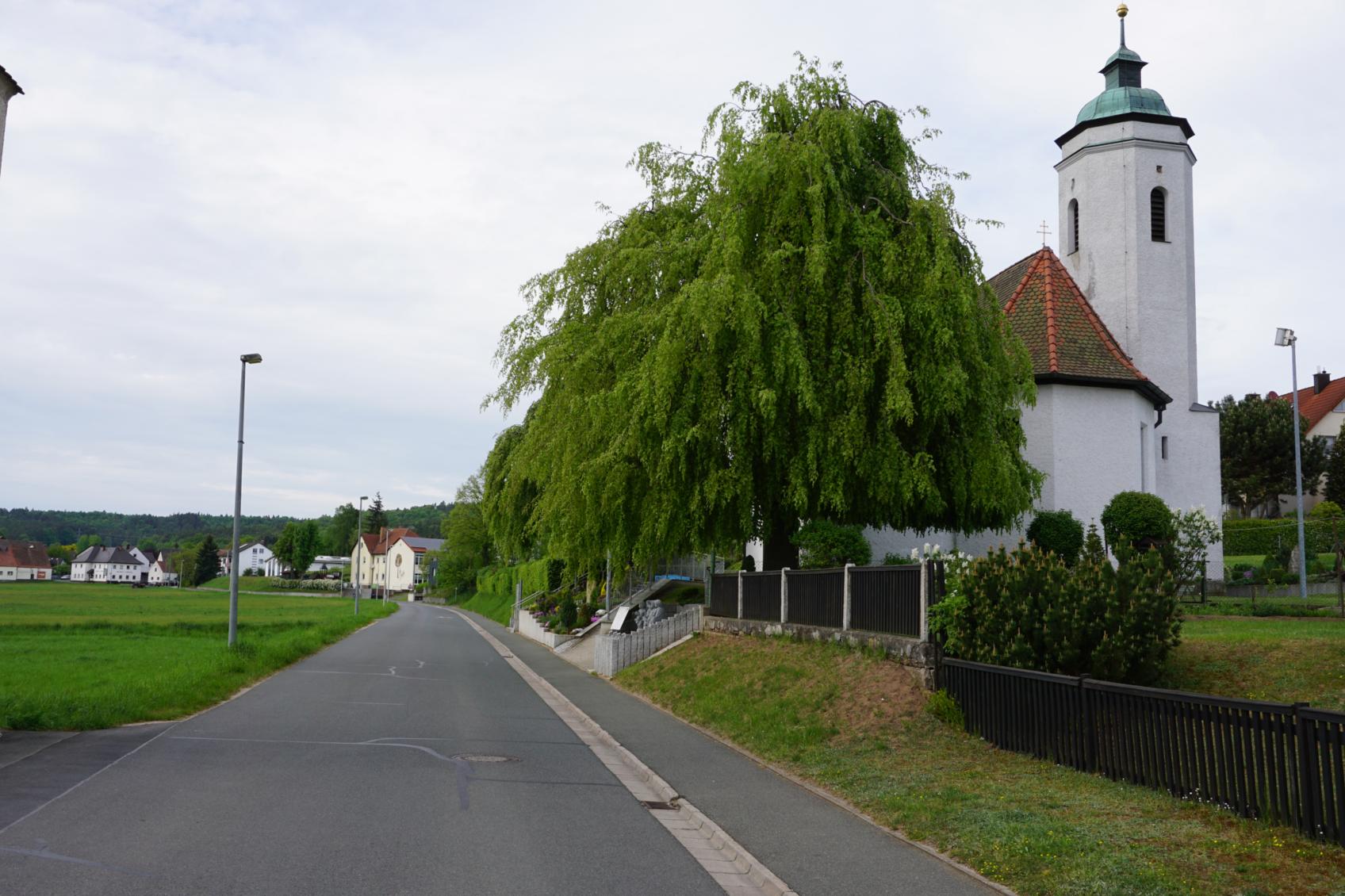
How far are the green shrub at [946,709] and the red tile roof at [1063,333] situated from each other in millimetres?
18477

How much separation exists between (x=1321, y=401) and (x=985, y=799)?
75.3 m

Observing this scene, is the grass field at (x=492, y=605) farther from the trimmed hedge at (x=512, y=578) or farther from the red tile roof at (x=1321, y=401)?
the red tile roof at (x=1321, y=401)

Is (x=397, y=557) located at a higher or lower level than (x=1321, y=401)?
lower

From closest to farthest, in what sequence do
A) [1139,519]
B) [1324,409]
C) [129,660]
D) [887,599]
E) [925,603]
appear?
[925,603] < [887,599] < [129,660] < [1139,519] < [1324,409]

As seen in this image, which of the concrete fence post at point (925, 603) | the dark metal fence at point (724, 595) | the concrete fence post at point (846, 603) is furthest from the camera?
the dark metal fence at point (724, 595)

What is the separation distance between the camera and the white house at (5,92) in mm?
13125

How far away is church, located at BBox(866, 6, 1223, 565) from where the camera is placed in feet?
101

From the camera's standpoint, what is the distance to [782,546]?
851 inches

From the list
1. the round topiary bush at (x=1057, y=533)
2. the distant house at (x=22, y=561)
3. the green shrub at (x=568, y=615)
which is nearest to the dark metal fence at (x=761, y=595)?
the round topiary bush at (x=1057, y=533)

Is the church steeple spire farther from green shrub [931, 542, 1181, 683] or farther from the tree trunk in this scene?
green shrub [931, 542, 1181, 683]

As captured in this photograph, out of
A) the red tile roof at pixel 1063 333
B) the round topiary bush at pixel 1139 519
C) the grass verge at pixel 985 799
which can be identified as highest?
the red tile roof at pixel 1063 333

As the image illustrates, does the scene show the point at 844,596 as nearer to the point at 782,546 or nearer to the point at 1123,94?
the point at 782,546

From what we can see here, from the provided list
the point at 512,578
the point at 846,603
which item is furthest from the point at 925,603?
the point at 512,578

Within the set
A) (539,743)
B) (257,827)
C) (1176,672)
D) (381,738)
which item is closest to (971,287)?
(1176,672)
